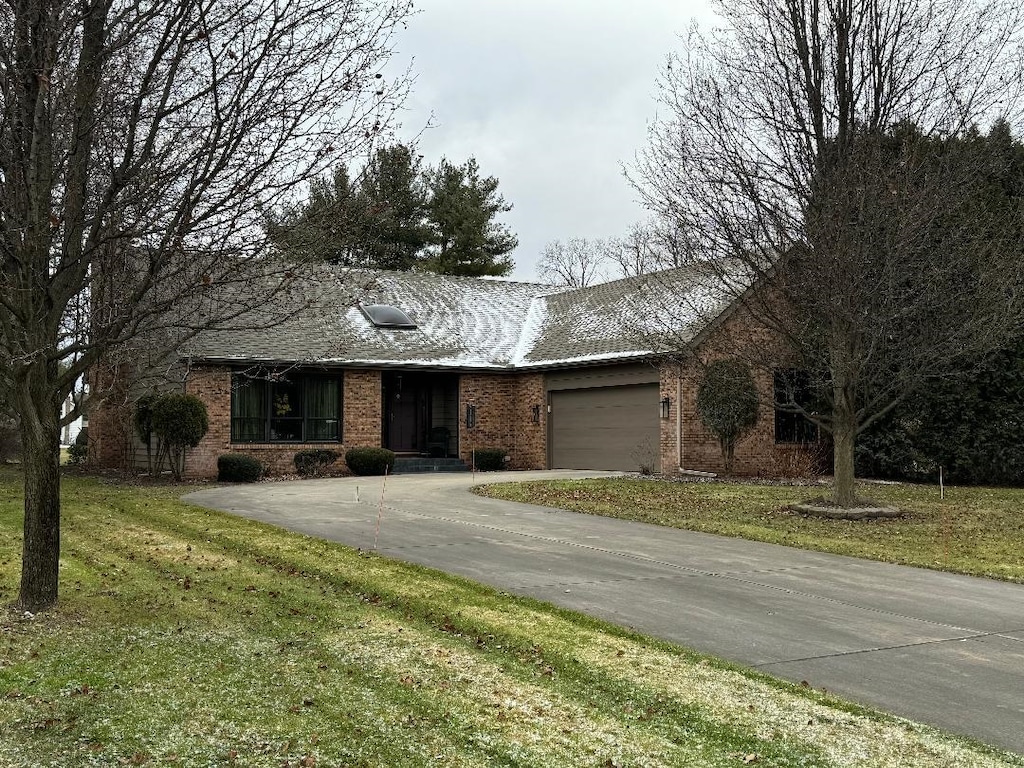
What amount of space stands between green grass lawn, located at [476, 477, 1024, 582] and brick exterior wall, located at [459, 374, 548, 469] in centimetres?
581

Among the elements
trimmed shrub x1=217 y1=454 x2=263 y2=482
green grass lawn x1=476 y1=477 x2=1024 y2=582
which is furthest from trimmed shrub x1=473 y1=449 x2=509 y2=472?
trimmed shrub x1=217 y1=454 x2=263 y2=482

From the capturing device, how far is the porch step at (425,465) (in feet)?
81.2

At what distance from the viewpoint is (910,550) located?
458 inches

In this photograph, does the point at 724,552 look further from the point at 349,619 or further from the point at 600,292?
the point at 600,292

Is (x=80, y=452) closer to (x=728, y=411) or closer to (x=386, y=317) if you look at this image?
(x=386, y=317)

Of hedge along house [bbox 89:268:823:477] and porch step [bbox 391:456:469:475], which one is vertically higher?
hedge along house [bbox 89:268:823:477]

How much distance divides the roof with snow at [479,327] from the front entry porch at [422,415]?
1.17 meters

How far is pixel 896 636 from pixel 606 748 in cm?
354

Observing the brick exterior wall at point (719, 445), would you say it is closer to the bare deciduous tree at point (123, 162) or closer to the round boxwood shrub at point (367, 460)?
the round boxwood shrub at point (367, 460)

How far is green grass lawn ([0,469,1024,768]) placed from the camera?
15.5 feet

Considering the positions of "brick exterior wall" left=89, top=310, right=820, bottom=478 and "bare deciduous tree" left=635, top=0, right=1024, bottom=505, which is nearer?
"bare deciduous tree" left=635, top=0, right=1024, bottom=505

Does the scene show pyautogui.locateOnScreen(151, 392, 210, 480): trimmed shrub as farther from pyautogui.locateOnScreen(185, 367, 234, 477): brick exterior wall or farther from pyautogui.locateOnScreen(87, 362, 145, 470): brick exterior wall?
pyautogui.locateOnScreen(87, 362, 145, 470): brick exterior wall

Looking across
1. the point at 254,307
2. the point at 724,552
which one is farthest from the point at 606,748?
the point at 724,552

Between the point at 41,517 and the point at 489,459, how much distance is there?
18591 mm
